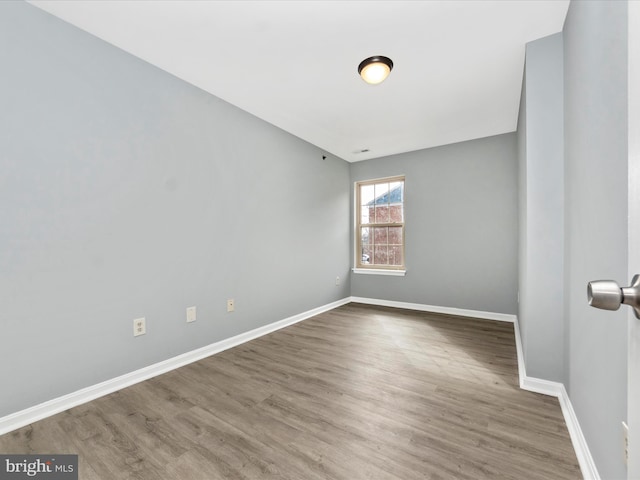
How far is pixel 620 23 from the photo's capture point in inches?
38.3

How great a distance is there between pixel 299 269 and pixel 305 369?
5.46 ft

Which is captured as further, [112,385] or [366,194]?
[366,194]

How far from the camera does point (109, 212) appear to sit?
2146mm

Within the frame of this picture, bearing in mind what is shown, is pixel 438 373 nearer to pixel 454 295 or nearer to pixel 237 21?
pixel 454 295

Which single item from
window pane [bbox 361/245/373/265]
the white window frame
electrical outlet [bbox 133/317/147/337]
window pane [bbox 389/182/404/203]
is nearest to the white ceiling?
window pane [bbox 389/182/404/203]

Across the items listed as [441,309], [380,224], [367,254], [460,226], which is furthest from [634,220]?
[367,254]

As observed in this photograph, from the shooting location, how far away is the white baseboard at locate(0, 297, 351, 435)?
1.74 meters

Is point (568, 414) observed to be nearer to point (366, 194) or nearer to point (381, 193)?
point (381, 193)

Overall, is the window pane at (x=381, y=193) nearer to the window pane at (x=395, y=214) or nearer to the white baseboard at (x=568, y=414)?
the window pane at (x=395, y=214)

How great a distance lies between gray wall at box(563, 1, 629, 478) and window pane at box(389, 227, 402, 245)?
303 centimetres

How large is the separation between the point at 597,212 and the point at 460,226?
3.16 meters

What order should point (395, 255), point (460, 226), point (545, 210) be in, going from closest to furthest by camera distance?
point (545, 210) < point (460, 226) < point (395, 255)

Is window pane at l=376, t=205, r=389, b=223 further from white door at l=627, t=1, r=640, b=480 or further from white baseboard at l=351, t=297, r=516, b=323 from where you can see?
white door at l=627, t=1, r=640, b=480

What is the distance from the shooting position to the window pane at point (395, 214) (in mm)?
4891
